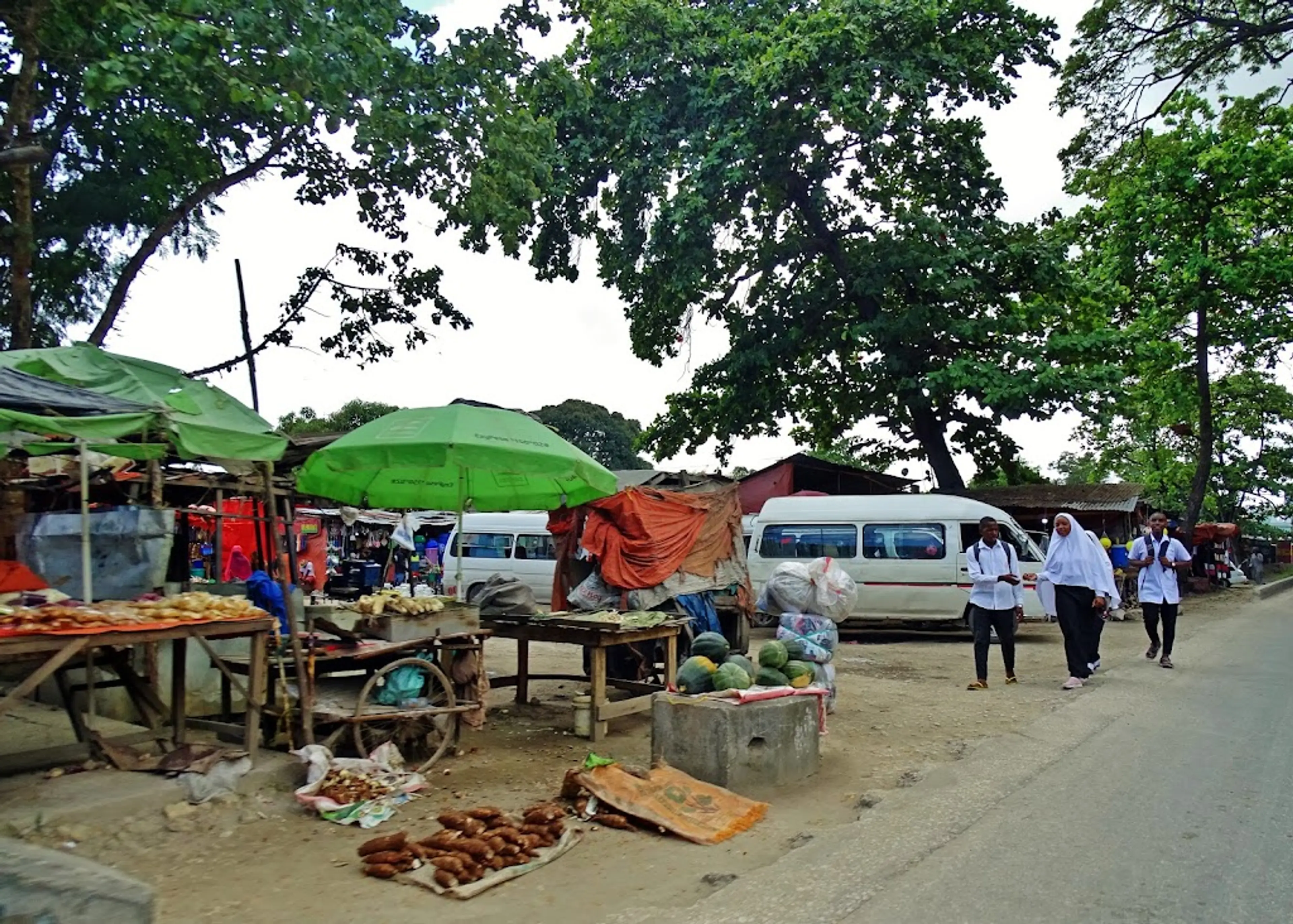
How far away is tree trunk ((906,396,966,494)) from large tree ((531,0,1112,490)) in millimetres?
44

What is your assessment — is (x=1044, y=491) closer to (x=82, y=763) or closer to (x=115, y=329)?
(x=115, y=329)

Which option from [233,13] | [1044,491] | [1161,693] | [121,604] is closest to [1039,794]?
[1161,693]

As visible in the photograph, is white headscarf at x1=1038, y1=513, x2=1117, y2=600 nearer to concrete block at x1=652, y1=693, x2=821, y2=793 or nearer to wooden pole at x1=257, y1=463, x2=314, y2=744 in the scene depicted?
concrete block at x1=652, y1=693, x2=821, y2=793

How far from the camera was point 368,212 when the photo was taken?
12406mm

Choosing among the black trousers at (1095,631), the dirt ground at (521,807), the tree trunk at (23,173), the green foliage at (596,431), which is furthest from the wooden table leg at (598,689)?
the green foliage at (596,431)

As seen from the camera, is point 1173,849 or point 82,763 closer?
point 1173,849

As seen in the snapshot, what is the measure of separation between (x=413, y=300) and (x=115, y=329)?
12.4ft

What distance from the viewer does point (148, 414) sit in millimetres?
5348

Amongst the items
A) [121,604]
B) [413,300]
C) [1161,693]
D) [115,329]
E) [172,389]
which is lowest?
[1161,693]

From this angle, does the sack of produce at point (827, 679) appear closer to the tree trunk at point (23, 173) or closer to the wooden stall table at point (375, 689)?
the wooden stall table at point (375, 689)

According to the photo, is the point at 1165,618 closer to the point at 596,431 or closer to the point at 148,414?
the point at 148,414

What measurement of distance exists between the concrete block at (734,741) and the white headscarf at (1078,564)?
4.82 m

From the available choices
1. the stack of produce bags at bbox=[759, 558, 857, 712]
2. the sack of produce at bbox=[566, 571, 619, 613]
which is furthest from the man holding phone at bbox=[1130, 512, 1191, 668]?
the sack of produce at bbox=[566, 571, 619, 613]

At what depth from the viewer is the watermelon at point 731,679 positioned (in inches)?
260
